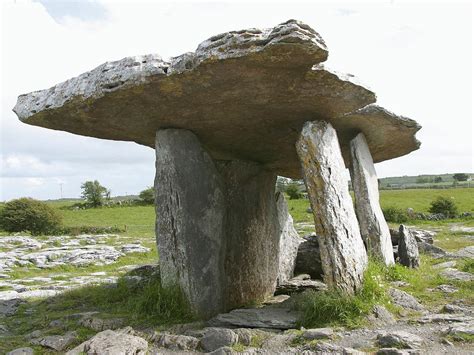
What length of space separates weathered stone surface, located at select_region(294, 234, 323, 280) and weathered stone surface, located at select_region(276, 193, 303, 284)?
0.68 feet

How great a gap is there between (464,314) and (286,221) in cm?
525

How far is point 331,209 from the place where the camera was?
661 centimetres

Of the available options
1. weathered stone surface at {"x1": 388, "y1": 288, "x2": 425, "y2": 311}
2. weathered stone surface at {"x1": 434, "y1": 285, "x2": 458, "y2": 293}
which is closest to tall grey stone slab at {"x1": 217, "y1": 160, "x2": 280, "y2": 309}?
weathered stone surface at {"x1": 388, "y1": 288, "x2": 425, "y2": 311}

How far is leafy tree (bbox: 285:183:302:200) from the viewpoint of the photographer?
39.8 meters

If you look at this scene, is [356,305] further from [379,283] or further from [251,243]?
[251,243]

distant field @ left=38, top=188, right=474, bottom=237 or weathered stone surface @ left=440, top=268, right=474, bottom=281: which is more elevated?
distant field @ left=38, top=188, right=474, bottom=237

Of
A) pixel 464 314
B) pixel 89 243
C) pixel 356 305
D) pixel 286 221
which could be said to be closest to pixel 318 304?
pixel 356 305

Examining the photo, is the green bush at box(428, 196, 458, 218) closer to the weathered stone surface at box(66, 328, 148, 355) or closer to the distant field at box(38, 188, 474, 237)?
the distant field at box(38, 188, 474, 237)

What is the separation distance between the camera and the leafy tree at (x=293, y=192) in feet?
131

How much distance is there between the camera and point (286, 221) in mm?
10734

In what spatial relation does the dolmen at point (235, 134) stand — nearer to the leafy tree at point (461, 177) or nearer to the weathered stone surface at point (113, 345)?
the weathered stone surface at point (113, 345)

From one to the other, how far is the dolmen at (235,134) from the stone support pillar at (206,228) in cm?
2

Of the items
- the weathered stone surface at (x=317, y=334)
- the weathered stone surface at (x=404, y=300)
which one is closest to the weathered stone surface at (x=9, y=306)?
the weathered stone surface at (x=317, y=334)

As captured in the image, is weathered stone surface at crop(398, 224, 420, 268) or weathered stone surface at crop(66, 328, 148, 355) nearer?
weathered stone surface at crop(66, 328, 148, 355)
